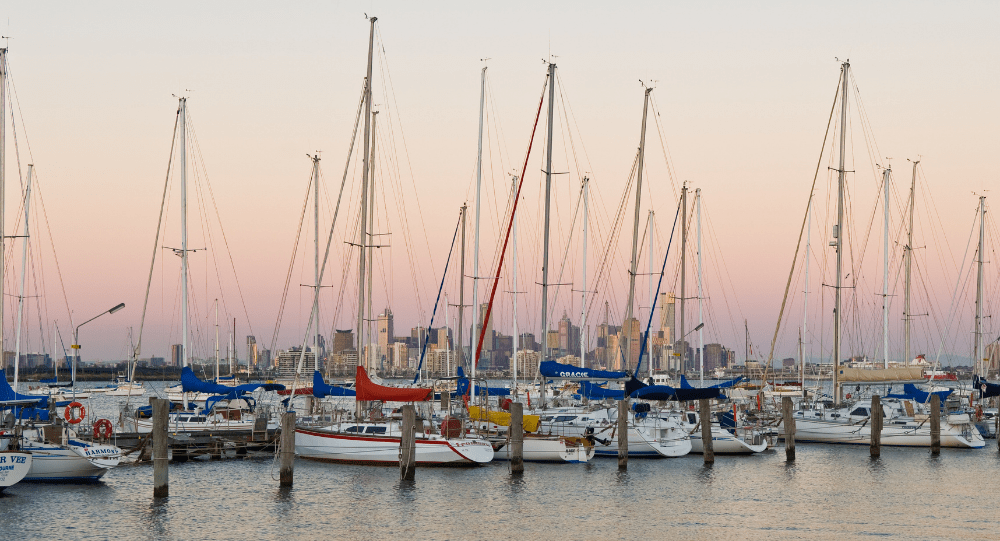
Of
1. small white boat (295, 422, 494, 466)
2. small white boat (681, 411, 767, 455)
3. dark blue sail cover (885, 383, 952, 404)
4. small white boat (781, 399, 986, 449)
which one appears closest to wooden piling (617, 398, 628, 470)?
small white boat (295, 422, 494, 466)

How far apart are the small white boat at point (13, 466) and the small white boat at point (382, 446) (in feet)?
40.1

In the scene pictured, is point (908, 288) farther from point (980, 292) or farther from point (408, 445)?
point (408, 445)

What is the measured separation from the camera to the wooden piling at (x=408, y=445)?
124 feet

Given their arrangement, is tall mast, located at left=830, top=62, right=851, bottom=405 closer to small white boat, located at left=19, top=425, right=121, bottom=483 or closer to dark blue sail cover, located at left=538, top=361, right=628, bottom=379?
dark blue sail cover, located at left=538, top=361, right=628, bottom=379

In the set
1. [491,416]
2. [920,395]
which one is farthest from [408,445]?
[920,395]

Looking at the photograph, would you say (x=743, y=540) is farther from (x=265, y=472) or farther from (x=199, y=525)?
(x=265, y=472)

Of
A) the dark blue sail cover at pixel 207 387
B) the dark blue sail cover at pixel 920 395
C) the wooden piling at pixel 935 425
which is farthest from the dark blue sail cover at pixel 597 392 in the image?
the dark blue sail cover at pixel 920 395

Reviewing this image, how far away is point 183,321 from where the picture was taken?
2175 inches

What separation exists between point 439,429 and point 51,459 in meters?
16.5

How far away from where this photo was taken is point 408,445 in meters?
38.2

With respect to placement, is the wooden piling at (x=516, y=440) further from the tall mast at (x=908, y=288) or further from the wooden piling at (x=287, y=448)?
the tall mast at (x=908, y=288)

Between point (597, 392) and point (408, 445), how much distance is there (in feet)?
53.2

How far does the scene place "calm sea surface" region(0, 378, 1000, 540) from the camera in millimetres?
30812

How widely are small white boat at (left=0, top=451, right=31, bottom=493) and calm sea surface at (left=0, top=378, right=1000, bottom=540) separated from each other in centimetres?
64
